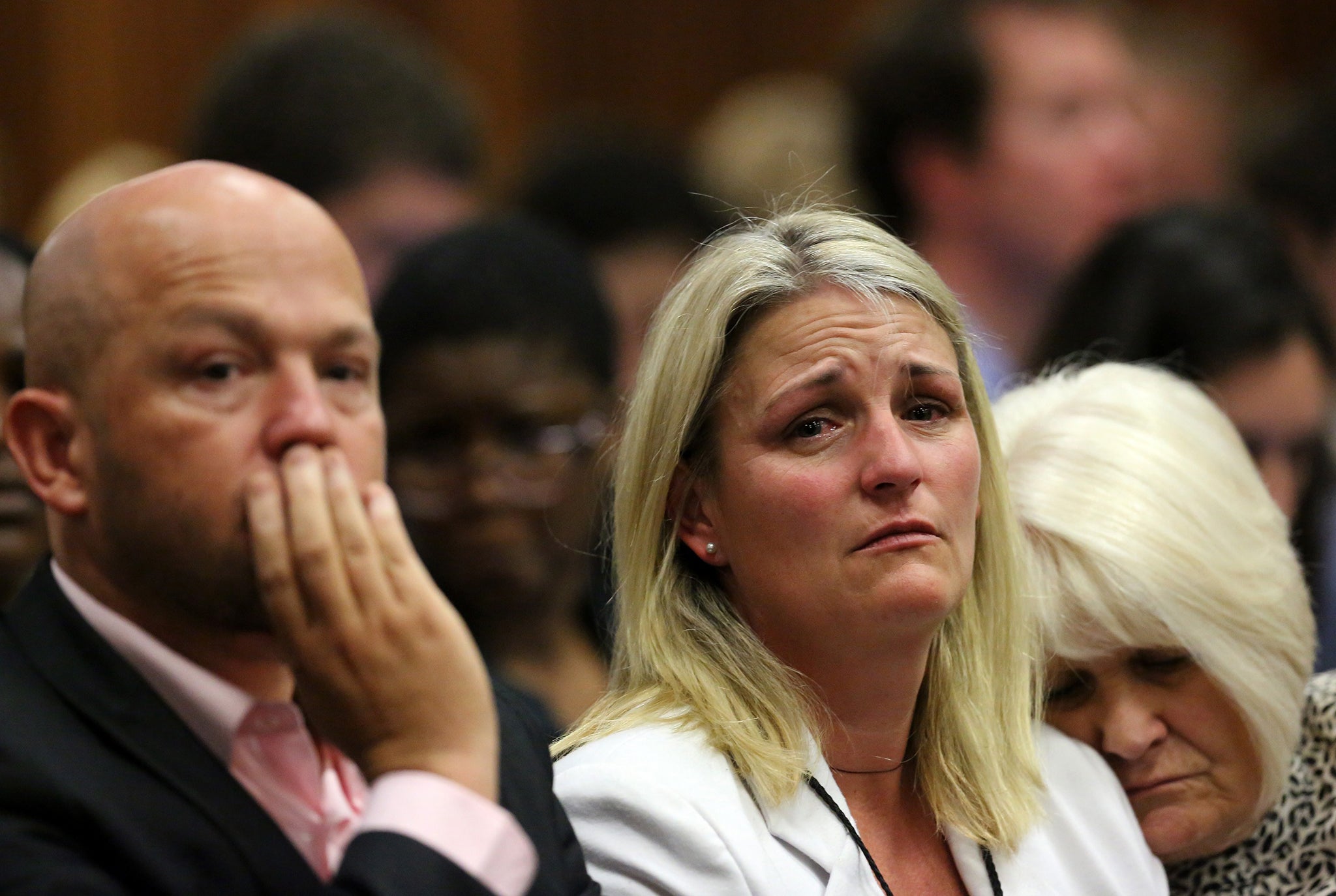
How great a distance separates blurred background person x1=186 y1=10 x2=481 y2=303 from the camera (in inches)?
179

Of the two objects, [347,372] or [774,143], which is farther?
[774,143]

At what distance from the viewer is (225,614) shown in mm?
1906

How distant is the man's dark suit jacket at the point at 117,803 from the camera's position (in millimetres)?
1739

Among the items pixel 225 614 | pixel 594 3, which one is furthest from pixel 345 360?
pixel 594 3

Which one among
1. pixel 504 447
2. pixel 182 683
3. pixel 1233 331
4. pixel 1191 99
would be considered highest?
pixel 1191 99

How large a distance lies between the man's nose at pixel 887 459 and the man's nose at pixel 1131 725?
0.56m

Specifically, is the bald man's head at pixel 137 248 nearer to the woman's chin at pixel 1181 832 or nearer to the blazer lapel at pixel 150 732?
the blazer lapel at pixel 150 732

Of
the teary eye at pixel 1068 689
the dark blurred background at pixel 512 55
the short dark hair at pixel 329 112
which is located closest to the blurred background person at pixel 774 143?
the dark blurred background at pixel 512 55

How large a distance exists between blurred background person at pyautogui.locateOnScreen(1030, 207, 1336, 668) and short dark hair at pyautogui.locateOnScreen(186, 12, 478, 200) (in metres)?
1.74

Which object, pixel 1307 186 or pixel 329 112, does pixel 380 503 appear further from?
pixel 1307 186

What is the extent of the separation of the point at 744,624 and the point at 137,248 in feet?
3.14

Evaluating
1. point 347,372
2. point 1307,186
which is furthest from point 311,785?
point 1307,186

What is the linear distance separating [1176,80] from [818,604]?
17.1 feet

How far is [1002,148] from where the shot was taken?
16.1ft
